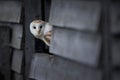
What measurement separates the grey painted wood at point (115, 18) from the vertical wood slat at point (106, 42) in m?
0.02

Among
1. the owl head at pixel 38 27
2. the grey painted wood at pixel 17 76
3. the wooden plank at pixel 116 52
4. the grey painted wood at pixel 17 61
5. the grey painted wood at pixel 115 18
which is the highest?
the grey painted wood at pixel 115 18

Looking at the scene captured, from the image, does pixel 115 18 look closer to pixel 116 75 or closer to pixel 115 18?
pixel 115 18

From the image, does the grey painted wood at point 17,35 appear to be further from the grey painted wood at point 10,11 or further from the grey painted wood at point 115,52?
the grey painted wood at point 115,52

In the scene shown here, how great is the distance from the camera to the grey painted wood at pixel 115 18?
1.23 metres

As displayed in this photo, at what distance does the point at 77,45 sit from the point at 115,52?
0.26m

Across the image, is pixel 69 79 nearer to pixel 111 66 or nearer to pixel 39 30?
pixel 111 66

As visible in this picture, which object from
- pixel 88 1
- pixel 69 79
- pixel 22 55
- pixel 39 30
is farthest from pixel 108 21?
pixel 22 55

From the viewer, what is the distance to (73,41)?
1.50 meters

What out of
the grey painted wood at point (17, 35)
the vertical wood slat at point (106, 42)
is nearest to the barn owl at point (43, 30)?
the grey painted wood at point (17, 35)

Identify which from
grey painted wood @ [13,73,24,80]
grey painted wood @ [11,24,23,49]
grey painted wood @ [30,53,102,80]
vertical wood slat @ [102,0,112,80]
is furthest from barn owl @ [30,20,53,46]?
vertical wood slat @ [102,0,112,80]

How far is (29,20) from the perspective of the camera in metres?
2.21

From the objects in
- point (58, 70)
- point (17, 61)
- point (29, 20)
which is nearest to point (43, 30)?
point (29, 20)

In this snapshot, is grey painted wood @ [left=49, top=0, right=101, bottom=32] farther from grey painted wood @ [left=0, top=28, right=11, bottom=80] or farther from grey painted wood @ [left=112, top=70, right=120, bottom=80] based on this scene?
grey painted wood @ [left=0, top=28, right=11, bottom=80]

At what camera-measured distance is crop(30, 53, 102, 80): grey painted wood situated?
1.42m
